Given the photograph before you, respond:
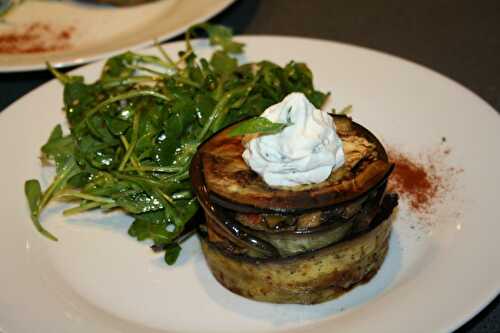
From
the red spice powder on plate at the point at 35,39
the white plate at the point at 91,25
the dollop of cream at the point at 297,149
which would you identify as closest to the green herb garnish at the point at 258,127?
the dollop of cream at the point at 297,149

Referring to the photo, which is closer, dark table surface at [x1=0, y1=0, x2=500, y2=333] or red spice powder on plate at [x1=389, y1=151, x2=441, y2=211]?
red spice powder on plate at [x1=389, y1=151, x2=441, y2=211]

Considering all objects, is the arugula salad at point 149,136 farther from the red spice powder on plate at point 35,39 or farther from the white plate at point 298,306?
the red spice powder on plate at point 35,39

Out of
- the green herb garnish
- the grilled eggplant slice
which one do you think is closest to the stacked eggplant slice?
the grilled eggplant slice

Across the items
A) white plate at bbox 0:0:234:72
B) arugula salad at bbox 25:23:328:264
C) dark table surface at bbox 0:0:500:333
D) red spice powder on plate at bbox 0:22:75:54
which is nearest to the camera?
arugula salad at bbox 25:23:328:264

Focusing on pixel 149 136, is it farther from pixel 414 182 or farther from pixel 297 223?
pixel 414 182

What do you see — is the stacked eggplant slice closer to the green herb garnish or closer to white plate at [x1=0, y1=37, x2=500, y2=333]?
white plate at [x1=0, y1=37, x2=500, y2=333]
